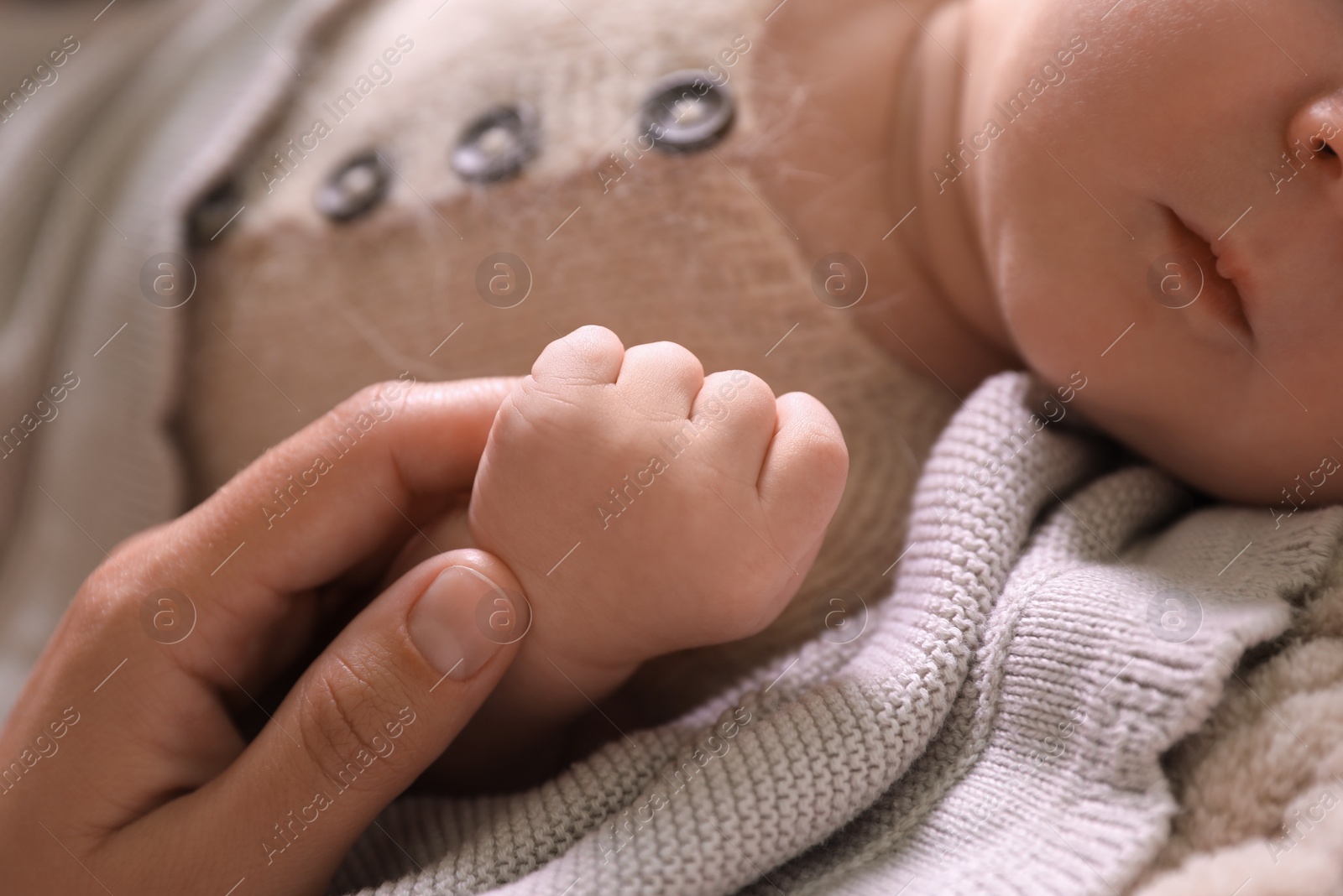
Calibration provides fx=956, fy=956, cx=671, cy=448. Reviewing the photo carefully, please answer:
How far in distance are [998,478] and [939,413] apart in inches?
6.8

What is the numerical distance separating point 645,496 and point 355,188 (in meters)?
0.53

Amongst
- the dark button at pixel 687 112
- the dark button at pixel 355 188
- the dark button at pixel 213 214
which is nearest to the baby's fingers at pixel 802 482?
the dark button at pixel 687 112

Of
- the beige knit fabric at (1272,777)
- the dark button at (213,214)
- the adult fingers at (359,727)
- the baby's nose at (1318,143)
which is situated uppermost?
the dark button at (213,214)

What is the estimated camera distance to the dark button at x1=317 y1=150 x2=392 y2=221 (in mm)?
961

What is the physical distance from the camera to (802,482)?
2.18 ft

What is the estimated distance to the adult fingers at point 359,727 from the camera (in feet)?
2.17

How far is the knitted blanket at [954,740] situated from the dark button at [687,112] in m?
0.37

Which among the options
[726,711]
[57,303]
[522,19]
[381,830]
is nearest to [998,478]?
[726,711]

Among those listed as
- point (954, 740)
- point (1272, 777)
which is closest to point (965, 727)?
point (954, 740)

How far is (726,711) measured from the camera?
2.40 feet

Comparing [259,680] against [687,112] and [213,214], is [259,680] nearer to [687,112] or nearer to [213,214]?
[213,214]

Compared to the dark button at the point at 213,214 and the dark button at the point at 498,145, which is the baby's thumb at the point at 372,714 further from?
the dark button at the point at 213,214

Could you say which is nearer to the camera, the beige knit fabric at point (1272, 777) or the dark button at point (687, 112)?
the beige knit fabric at point (1272, 777)

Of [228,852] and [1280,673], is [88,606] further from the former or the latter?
[1280,673]
